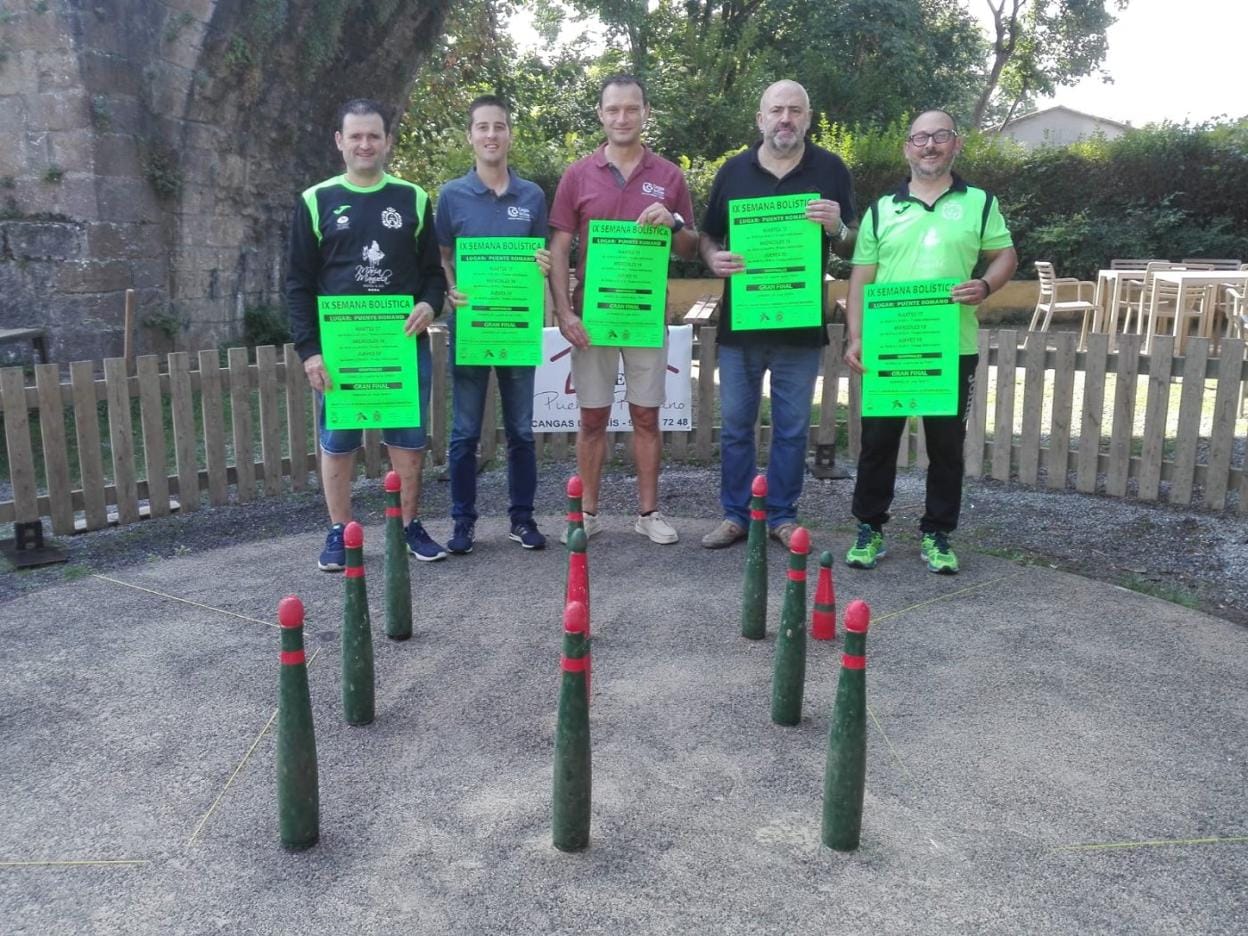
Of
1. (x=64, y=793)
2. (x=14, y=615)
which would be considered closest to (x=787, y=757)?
(x=64, y=793)

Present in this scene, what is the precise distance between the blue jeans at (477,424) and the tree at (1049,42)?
134 feet

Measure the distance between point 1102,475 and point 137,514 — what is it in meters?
6.70

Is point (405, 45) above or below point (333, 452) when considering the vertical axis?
above

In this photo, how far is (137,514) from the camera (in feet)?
23.0

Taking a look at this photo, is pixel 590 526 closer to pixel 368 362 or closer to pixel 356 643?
pixel 368 362

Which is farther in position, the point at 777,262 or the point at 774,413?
the point at 774,413

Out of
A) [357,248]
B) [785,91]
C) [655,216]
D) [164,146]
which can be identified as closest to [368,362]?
[357,248]

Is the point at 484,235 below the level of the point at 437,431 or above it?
above

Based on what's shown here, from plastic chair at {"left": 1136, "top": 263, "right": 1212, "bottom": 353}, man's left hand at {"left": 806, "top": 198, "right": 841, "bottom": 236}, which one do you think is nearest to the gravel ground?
man's left hand at {"left": 806, "top": 198, "right": 841, "bottom": 236}

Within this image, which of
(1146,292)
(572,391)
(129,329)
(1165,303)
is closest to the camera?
(572,391)

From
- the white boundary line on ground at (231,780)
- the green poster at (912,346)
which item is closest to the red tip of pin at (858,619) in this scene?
the white boundary line on ground at (231,780)

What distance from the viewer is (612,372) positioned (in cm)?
607

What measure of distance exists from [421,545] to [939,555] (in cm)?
288

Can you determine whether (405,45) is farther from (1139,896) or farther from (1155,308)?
(1139,896)
